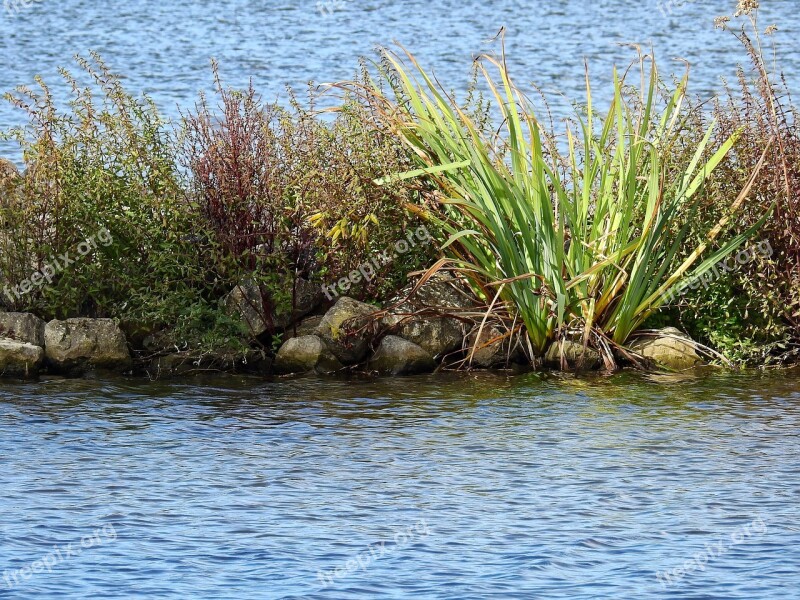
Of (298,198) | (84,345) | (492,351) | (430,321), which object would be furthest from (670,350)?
(84,345)

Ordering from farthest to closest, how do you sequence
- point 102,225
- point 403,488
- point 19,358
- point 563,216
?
point 102,225 → point 19,358 → point 563,216 → point 403,488

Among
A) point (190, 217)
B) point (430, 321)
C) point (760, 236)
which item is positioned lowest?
point (430, 321)

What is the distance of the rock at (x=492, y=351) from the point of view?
11102 millimetres

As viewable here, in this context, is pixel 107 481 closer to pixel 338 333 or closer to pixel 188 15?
pixel 338 333

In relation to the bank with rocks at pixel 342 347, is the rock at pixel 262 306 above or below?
above

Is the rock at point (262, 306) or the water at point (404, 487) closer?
the water at point (404, 487)

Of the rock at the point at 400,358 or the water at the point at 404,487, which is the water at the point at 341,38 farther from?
the water at the point at 404,487

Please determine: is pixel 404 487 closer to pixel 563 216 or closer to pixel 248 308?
pixel 563 216

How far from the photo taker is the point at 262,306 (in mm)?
11273

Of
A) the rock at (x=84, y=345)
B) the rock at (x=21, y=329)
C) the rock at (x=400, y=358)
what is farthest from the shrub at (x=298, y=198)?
the rock at (x=21, y=329)

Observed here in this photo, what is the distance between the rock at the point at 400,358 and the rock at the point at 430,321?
0.36 feet

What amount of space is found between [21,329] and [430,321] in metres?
3.10

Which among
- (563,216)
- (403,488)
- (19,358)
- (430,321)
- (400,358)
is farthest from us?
(430,321)

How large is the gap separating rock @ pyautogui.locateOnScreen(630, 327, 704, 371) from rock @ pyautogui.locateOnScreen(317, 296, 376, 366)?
2.03 meters
